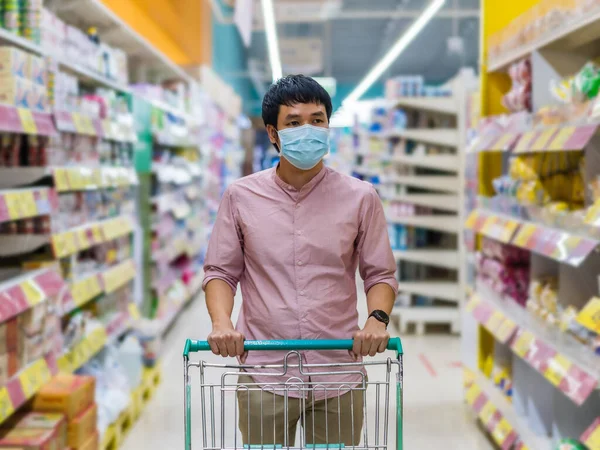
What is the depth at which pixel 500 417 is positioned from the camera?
3.74 meters

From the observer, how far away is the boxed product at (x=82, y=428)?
10.4ft

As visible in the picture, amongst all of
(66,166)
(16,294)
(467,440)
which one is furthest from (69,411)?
(467,440)

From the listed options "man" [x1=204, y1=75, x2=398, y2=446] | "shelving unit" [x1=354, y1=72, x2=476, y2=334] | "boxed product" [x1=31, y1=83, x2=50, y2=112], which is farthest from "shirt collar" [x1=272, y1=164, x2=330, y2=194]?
"shelving unit" [x1=354, y1=72, x2=476, y2=334]

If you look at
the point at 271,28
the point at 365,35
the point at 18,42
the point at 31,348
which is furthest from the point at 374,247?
the point at 365,35

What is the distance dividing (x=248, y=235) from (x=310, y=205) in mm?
190

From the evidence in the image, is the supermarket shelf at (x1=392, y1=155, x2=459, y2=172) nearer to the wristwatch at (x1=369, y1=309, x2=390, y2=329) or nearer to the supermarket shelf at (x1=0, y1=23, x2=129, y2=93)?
the supermarket shelf at (x1=0, y1=23, x2=129, y2=93)

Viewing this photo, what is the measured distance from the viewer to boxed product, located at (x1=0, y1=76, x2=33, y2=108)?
2.75 metres

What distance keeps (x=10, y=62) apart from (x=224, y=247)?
53.3 inches

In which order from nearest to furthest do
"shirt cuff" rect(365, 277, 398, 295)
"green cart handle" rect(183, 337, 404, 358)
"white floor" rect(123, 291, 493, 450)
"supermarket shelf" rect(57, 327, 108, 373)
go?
"green cart handle" rect(183, 337, 404, 358) → "shirt cuff" rect(365, 277, 398, 295) → "supermarket shelf" rect(57, 327, 108, 373) → "white floor" rect(123, 291, 493, 450)

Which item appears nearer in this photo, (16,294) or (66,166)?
(16,294)

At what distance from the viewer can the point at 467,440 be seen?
4.04 meters

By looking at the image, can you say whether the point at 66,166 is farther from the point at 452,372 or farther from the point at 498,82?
the point at 452,372

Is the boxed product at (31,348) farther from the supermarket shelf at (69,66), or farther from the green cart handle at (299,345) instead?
the green cart handle at (299,345)

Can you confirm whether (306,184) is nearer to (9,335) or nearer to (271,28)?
(9,335)
